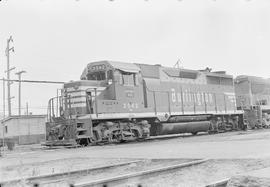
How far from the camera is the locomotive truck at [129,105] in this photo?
15520 mm

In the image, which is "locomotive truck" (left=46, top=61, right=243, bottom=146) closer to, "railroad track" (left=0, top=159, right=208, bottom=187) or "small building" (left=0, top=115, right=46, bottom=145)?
"railroad track" (left=0, top=159, right=208, bottom=187)

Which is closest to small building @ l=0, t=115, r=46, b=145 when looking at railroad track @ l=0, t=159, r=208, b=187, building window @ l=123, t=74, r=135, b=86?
building window @ l=123, t=74, r=135, b=86

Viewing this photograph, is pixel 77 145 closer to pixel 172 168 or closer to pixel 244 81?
pixel 172 168

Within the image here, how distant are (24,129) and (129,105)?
53.8 feet

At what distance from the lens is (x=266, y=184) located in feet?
11.9

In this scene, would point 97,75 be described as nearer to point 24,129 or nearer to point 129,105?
point 129,105

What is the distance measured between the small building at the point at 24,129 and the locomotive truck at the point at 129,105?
1431 cm

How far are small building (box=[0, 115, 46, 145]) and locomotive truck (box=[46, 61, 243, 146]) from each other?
14.3 m

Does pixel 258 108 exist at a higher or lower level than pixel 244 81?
lower

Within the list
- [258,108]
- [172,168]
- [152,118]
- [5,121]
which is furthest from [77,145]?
[5,121]

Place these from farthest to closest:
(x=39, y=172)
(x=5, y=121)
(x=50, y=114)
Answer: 1. (x=5, y=121)
2. (x=50, y=114)
3. (x=39, y=172)

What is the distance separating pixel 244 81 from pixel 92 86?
46.2 ft

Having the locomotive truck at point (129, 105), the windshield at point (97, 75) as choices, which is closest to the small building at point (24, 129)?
the locomotive truck at point (129, 105)

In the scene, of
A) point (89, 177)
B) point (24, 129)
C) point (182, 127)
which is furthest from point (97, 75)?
point (24, 129)
